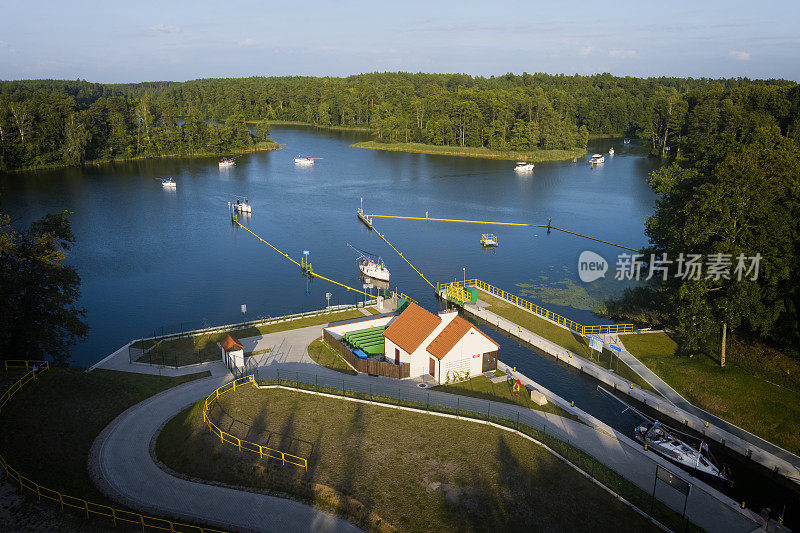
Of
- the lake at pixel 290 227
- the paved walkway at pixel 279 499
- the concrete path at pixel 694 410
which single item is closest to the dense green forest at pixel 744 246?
the concrete path at pixel 694 410

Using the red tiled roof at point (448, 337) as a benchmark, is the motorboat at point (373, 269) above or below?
below

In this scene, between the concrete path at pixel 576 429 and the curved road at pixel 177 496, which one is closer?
the curved road at pixel 177 496

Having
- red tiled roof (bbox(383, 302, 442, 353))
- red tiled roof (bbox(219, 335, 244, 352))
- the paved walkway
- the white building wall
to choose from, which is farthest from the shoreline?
the white building wall

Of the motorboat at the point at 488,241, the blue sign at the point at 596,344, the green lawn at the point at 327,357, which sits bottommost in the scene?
the green lawn at the point at 327,357

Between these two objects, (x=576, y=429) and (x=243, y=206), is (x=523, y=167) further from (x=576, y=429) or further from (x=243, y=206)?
(x=576, y=429)

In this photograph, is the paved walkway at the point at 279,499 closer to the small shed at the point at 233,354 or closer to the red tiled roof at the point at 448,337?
Result: the small shed at the point at 233,354

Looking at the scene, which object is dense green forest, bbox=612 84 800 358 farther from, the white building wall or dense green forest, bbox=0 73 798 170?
dense green forest, bbox=0 73 798 170

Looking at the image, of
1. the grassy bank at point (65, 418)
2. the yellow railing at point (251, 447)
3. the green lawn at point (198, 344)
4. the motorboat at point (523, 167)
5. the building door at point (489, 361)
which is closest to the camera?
the grassy bank at point (65, 418)
